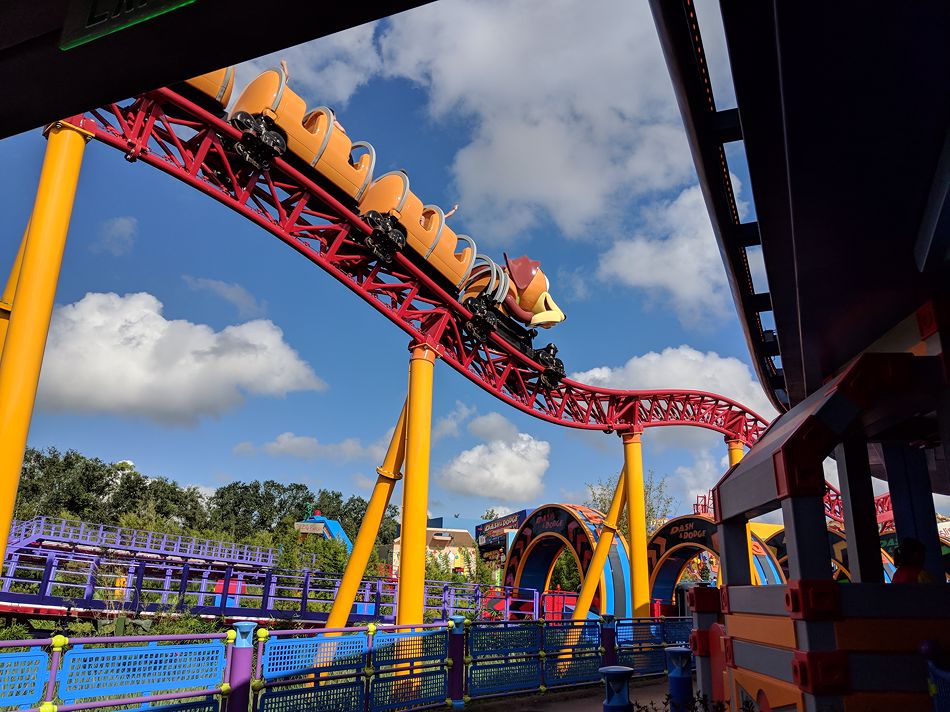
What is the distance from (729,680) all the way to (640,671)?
7.78m

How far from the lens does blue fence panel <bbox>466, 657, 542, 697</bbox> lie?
9547 mm

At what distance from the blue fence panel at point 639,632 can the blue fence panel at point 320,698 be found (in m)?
7.13

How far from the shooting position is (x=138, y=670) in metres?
5.89

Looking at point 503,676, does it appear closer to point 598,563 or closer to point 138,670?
point 138,670

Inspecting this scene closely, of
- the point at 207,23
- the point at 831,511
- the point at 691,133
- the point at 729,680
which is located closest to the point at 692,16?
the point at 691,133

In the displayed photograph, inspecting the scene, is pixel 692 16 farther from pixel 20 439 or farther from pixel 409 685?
pixel 409 685

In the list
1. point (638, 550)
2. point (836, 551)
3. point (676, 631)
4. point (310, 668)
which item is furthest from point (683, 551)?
point (310, 668)

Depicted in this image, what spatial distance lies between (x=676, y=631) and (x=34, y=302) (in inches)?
533

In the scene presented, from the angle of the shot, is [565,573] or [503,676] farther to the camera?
[565,573]

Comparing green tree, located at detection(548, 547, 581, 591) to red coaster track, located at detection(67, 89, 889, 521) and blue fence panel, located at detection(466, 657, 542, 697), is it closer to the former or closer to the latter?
red coaster track, located at detection(67, 89, 889, 521)

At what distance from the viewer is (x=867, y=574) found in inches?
266

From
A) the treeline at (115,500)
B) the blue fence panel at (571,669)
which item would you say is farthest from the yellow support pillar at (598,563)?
the treeline at (115,500)

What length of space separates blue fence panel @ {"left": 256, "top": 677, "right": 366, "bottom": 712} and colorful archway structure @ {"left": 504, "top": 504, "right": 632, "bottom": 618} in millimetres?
13279

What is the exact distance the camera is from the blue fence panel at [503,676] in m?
9.55
